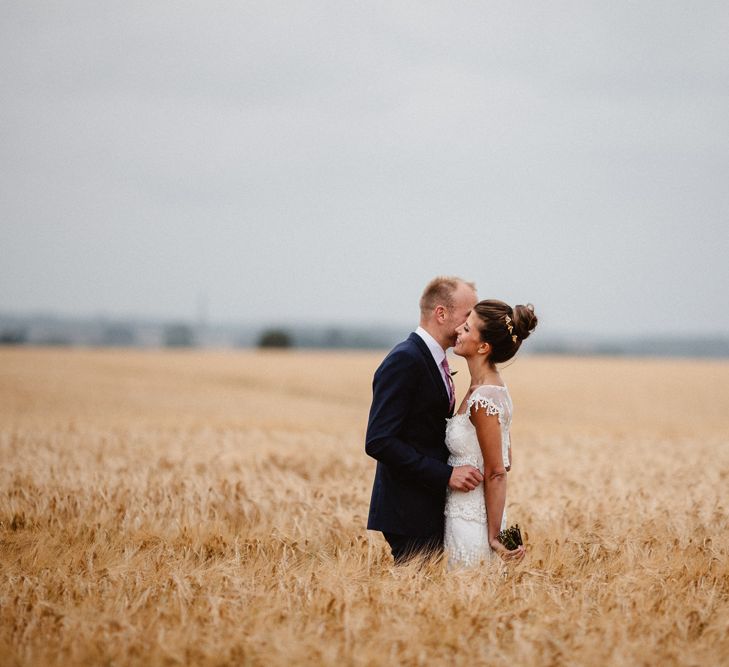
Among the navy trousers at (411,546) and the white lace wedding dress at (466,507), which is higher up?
the white lace wedding dress at (466,507)

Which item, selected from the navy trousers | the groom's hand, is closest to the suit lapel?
the groom's hand

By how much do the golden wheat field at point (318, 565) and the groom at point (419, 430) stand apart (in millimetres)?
350

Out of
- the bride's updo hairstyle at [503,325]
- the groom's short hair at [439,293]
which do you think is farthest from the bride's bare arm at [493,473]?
the groom's short hair at [439,293]

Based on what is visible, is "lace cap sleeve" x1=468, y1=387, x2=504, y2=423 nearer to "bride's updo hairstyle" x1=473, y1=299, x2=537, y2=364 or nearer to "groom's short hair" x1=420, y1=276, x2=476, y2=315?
"bride's updo hairstyle" x1=473, y1=299, x2=537, y2=364

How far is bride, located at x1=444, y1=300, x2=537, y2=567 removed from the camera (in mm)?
4867

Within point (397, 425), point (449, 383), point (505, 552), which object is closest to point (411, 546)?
point (505, 552)

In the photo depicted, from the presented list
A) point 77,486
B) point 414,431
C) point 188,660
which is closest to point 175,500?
point 77,486

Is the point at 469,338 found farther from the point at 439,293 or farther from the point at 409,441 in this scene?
the point at 409,441

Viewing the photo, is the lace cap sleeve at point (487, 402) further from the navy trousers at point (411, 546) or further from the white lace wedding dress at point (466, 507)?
the navy trousers at point (411, 546)

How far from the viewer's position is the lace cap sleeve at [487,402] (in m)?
4.81

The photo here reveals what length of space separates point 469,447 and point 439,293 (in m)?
1.03

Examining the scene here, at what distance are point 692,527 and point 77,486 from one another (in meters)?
5.73

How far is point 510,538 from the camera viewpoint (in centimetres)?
504

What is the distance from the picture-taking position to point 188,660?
3633 mm
